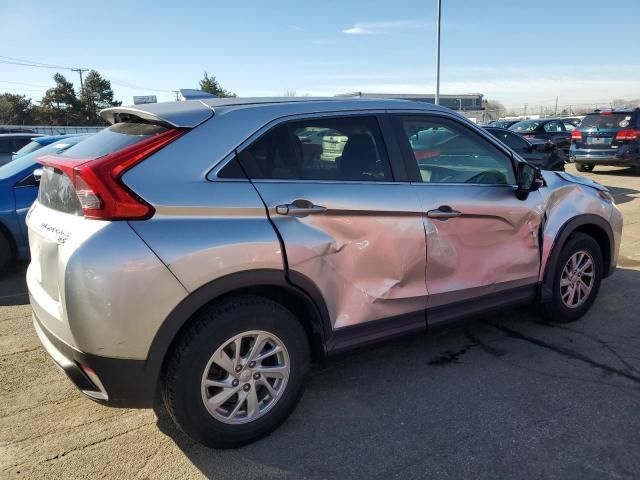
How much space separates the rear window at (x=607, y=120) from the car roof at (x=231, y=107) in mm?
12965

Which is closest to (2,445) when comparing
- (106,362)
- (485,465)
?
(106,362)

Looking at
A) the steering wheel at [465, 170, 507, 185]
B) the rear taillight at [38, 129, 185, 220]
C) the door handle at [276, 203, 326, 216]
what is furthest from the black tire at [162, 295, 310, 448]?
the steering wheel at [465, 170, 507, 185]

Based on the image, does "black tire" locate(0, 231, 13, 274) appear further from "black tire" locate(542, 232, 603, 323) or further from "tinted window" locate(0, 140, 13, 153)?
"tinted window" locate(0, 140, 13, 153)

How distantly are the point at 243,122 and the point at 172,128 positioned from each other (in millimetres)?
368

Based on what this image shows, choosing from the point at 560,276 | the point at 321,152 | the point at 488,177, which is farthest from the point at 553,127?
the point at 321,152

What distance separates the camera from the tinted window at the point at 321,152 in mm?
2732

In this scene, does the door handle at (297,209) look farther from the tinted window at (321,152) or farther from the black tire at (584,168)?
the black tire at (584,168)

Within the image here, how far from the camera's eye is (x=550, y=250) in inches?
156

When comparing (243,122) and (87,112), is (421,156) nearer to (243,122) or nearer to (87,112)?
(243,122)

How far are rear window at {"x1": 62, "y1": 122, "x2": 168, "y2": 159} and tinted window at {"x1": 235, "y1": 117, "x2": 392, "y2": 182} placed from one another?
50cm

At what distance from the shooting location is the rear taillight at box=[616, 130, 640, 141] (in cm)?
1367

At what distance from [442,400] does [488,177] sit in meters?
1.59

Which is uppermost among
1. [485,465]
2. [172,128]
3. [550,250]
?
[172,128]

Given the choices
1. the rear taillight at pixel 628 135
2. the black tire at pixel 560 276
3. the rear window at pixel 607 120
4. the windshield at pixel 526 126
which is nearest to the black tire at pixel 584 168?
the rear window at pixel 607 120
